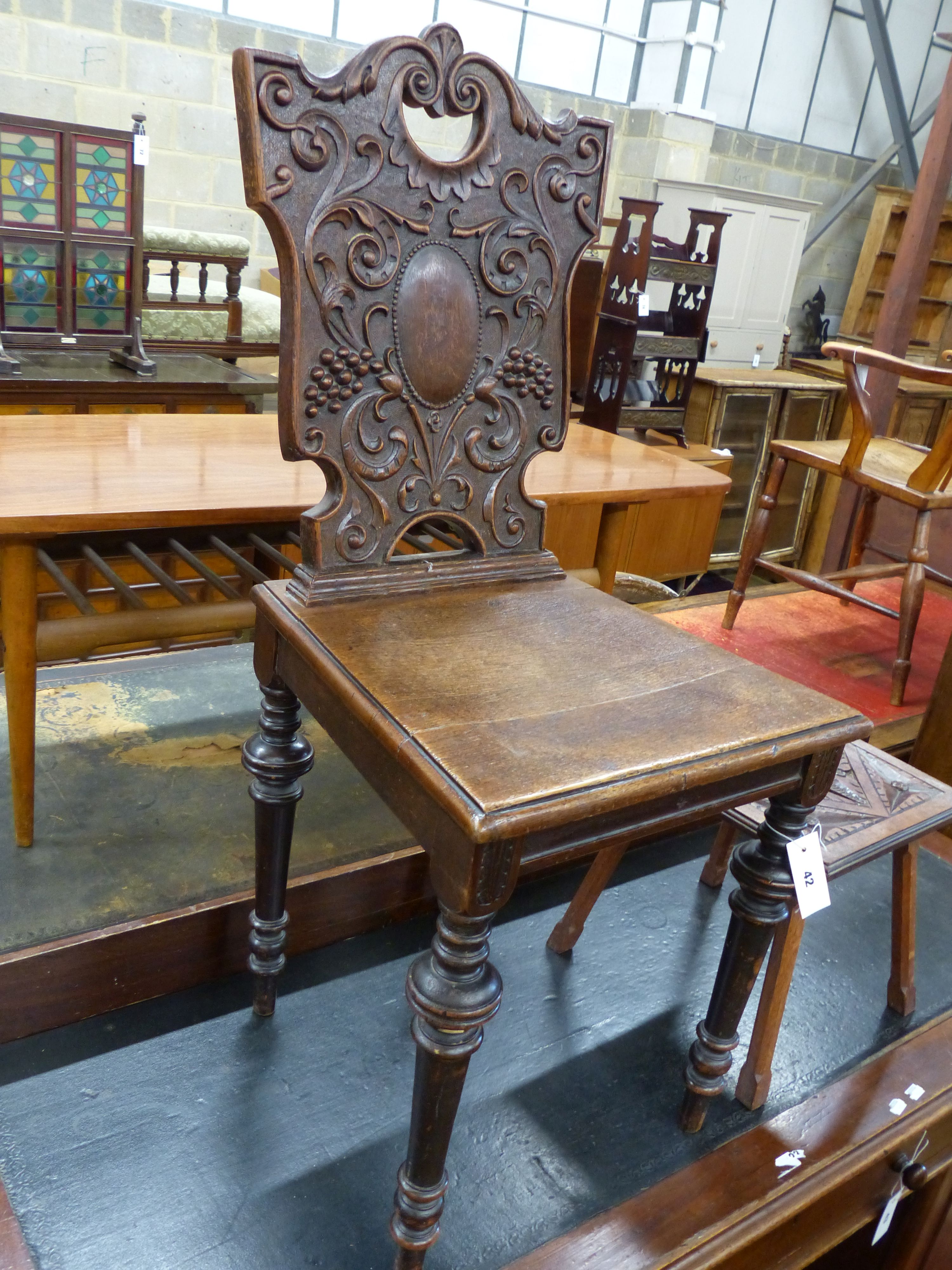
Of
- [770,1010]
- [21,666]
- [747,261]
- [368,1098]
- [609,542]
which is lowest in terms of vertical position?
[368,1098]

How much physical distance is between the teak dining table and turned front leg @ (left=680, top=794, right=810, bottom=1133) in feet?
2.80

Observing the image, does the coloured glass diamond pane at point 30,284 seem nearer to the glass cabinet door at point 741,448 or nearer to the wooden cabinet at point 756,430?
the wooden cabinet at point 756,430

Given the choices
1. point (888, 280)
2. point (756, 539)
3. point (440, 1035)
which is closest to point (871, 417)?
point (756, 539)

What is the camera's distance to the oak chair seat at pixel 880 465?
91.2 inches

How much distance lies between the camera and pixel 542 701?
0.96 meters

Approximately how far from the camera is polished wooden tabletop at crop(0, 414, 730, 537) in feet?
4.55

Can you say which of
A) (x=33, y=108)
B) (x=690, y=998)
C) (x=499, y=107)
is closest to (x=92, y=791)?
(x=690, y=998)

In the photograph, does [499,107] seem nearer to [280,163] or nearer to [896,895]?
[280,163]

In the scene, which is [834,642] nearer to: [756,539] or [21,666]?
[756,539]

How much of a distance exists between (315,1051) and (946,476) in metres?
1.91

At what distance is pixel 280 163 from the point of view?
0.96 m

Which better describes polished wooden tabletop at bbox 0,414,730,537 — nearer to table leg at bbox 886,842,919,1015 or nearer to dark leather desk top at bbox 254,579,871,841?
dark leather desk top at bbox 254,579,871,841

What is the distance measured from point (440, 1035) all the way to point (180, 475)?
3.57 feet

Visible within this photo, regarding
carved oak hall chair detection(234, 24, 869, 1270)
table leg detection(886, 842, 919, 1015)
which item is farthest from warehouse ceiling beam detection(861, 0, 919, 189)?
carved oak hall chair detection(234, 24, 869, 1270)
